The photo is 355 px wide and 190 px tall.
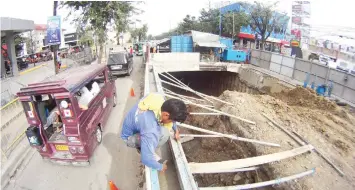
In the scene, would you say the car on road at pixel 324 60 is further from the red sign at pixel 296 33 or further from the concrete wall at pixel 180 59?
the red sign at pixel 296 33

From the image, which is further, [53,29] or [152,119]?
[53,29]

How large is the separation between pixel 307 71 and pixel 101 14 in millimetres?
16010

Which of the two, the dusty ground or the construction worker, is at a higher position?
the construction worker

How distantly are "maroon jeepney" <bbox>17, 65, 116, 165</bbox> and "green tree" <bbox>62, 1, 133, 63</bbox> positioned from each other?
13.1m

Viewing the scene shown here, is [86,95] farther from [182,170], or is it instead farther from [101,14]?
[101,14]

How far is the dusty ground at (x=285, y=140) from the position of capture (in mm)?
5277

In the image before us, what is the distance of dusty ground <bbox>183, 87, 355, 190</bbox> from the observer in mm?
5277

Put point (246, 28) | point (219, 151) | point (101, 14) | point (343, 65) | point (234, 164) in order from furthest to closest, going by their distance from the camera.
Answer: point (246, 28) < point (343, 65) < point (101, 14) < point (219, 151) < point (234, 164)

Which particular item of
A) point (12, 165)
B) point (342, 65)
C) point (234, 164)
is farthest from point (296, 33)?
point (12, 165)

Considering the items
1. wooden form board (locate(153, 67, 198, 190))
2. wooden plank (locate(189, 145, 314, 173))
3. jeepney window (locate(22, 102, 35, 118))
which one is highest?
jeepney window (locate(22, 102, 35, 118))

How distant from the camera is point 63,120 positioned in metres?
4.79

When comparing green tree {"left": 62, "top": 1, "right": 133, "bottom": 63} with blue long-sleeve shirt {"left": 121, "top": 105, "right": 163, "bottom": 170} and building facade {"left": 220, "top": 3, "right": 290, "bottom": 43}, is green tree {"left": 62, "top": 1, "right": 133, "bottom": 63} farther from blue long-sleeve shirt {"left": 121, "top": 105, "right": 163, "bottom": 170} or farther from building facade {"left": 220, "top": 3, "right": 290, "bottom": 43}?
building facade {"left": 220, "top": 3, "right": 290, "bottom": 43}

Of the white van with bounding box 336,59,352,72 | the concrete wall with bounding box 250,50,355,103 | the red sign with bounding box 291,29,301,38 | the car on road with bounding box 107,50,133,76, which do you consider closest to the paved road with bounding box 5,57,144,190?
the car on road with bounding box 107,50,133,76

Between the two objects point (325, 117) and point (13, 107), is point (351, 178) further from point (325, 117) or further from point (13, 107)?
point (13, 107)
